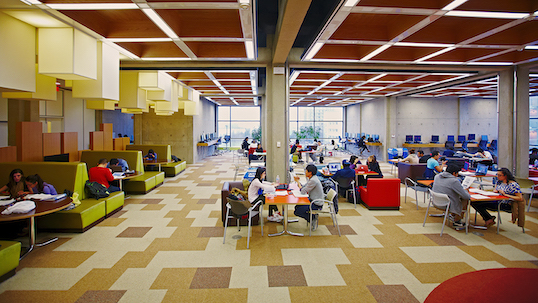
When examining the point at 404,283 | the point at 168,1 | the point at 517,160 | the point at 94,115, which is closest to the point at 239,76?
the point at 168,1

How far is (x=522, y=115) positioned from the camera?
8078mm

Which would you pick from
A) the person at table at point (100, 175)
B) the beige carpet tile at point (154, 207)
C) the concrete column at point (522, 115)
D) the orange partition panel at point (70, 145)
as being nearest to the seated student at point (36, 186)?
Result: the person at table at point (100, 175)

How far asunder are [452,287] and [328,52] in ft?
21.1

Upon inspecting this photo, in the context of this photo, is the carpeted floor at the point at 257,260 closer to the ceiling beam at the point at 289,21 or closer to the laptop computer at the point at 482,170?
the laptop computer at the point at 482,170

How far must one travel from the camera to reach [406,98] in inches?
628

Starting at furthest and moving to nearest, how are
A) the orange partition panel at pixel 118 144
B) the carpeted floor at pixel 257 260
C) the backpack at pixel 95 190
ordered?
the orange partition panel at pixel 118 144 < the backpack at pixel 95 190 < the carpeted floor at pixel 257 260

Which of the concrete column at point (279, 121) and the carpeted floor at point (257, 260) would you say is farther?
the concrete column at point (279, 121)

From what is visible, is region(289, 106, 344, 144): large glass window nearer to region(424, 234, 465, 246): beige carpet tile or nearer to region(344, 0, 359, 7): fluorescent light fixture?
region(424, 234, 465, 246): beige carpet tile

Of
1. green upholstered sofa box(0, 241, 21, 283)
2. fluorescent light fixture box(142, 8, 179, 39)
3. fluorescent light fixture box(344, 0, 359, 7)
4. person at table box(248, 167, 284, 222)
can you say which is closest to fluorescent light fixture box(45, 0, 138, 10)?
fluorescent light fixture box(142, 8, 179, 39)

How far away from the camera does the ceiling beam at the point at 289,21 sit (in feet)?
13.2

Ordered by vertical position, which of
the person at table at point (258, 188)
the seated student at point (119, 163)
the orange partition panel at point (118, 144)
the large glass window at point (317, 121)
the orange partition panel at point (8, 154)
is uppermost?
the large glass window at point (317, 121)

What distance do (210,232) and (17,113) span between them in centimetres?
713

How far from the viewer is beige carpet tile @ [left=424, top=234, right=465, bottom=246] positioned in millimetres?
4570

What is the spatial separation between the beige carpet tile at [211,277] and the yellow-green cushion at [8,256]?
2.24 meters
